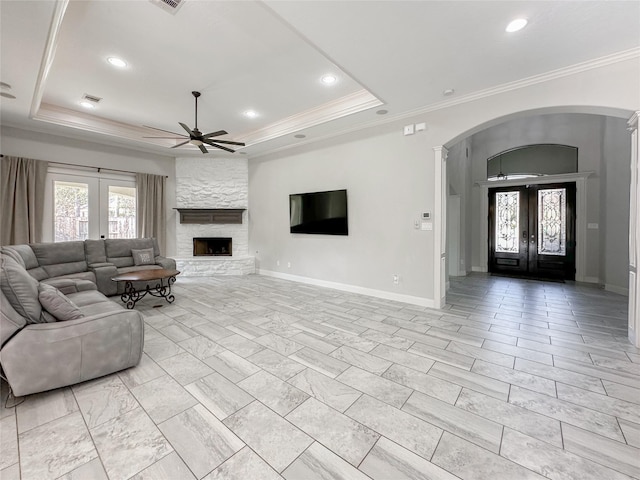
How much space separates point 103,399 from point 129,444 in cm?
66

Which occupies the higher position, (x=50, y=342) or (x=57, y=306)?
(x=57, y=306)

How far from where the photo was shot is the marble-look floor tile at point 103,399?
1834 millimetres

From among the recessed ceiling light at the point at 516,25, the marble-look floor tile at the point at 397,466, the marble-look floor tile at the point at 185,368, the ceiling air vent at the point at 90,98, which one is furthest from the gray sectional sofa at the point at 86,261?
the recessed ceiling light at the point at 516,25

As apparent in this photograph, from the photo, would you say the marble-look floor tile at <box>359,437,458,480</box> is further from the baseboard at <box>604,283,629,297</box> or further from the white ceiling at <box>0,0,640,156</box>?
the baseboard at <box>604,283,629,297</box>

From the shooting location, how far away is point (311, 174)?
5703mm

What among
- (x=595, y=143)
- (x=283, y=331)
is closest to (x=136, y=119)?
(x=283, y=331)

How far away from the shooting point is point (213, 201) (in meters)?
7.12

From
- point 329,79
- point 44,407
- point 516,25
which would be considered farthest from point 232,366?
point 516,25

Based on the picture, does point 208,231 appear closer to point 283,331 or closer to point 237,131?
point 237,131

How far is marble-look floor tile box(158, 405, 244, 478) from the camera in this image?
147 centimetres

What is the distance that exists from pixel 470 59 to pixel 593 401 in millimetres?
3314

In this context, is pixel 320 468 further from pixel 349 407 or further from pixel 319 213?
pixel 319 213

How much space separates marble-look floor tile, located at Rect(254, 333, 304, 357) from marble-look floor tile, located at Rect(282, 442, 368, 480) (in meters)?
1.21

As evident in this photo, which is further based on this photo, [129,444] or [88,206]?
[88,206]
